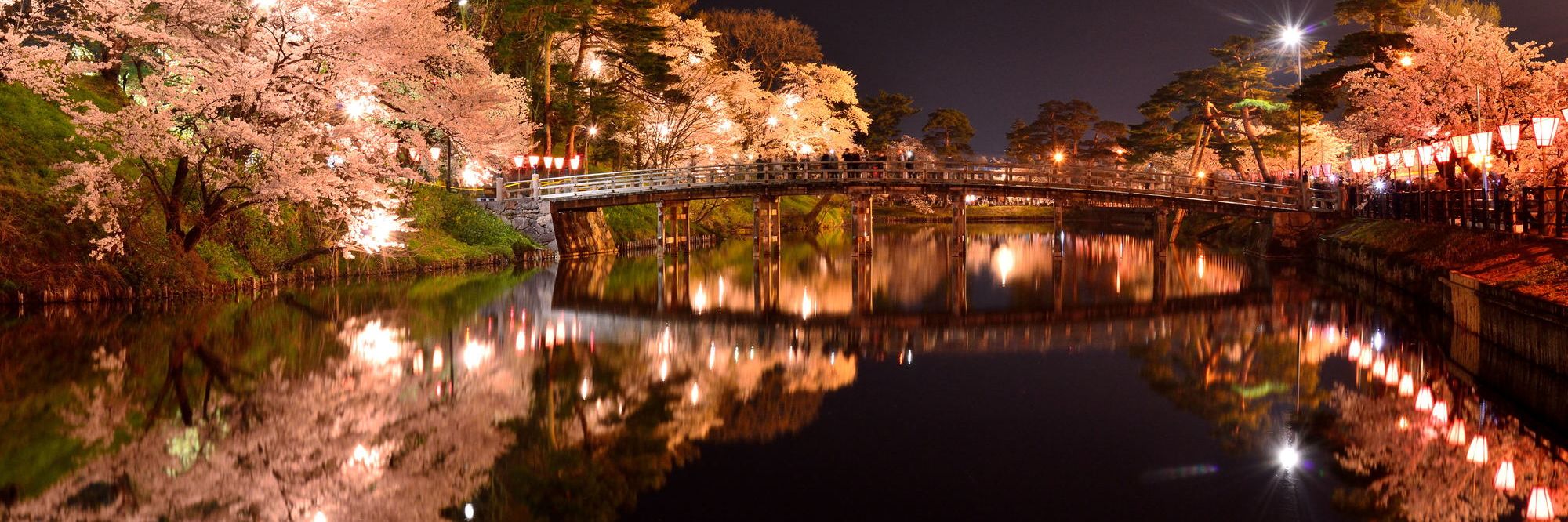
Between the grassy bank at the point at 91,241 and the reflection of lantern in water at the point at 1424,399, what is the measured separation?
71.1 ft

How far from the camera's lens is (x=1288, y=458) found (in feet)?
32.8

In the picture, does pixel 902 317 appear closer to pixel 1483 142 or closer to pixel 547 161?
pixel 1483 142

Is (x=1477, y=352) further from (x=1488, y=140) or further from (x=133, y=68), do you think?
(x=133, y=68)

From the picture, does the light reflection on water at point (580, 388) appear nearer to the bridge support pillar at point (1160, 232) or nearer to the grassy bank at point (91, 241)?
the grassy bank at point (91, 241)

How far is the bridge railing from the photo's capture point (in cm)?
3462

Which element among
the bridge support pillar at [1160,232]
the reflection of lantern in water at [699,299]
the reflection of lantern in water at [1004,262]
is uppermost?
the bridge support pillar at [1160,232]

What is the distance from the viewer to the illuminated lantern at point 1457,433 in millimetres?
10374

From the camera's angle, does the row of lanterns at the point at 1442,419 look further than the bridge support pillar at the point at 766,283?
No

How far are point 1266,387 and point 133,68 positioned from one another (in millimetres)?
36067

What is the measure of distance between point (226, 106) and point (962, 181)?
72.2ft

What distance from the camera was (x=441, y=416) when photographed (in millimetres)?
11586

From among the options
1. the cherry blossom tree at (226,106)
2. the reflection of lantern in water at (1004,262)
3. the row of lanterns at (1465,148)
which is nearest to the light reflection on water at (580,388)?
the cherry blossom tree at (226,106)

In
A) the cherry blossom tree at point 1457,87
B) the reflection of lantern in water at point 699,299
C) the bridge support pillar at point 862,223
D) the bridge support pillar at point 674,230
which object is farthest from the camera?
the bridge support pillar at point 674,230

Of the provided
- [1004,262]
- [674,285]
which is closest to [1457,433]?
[674,285]
